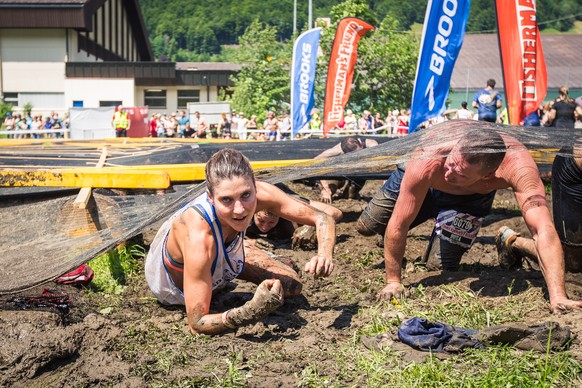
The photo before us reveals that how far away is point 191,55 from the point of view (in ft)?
369

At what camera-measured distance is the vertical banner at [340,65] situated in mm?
19016

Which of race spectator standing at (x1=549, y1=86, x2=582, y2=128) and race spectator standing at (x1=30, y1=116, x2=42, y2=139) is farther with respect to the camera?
race spectator standing at (x1=30, y1=116, x2=42, y2=139)

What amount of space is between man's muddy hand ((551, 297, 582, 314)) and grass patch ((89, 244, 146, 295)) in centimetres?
311

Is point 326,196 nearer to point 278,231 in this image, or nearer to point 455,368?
point 278,231

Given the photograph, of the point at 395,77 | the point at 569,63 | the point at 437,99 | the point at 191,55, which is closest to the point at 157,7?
the point at 191,55

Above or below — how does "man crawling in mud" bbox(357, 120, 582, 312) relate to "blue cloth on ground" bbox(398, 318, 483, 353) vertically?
above

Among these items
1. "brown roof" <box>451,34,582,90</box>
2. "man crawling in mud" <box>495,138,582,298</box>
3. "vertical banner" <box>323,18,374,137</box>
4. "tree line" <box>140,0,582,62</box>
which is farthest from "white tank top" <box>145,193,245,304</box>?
"tree line" <box>140,0,582,62</box>

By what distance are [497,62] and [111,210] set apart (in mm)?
54080

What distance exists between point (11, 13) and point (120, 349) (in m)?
38.6

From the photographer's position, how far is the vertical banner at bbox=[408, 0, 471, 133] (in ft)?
36.9

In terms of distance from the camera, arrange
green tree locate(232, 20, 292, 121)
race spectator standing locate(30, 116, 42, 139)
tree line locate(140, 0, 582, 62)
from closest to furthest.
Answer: race spectator standing locate(30, 116, 42, 139)
green tree locate(232, 20, 292, 121)
tree line locate(140, 0, 582, 62)

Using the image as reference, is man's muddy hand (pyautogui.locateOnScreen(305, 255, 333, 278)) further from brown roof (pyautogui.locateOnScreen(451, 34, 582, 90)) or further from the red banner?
brown roof (pyautogui.locateOnScreen(451, 34, 582, 90))

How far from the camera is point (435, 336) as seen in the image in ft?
13.8

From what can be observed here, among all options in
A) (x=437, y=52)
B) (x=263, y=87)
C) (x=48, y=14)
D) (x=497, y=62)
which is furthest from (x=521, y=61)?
(x=497, y=62)
